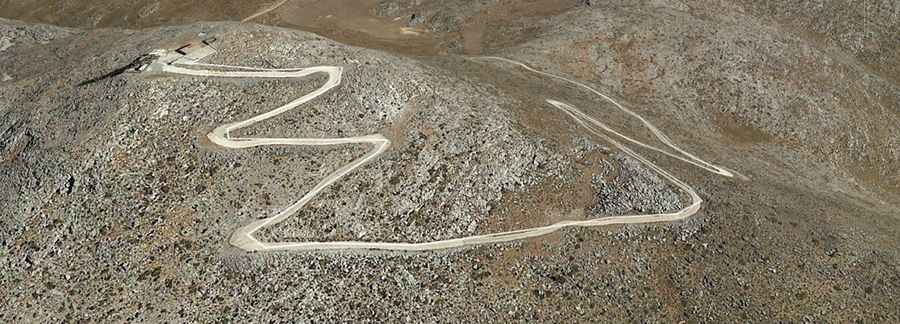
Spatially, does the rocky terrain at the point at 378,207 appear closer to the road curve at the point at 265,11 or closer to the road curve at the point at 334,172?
the road curve at the point at 334,172

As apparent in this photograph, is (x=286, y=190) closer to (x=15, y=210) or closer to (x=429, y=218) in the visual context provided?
(x=429, y=218)

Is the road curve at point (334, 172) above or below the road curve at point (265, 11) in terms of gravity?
below

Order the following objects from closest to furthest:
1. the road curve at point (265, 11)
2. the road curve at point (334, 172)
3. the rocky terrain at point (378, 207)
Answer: the rocky terrain at point (378, 207) < the road curve at point (334, 172) < the road curve at point (265, 11)

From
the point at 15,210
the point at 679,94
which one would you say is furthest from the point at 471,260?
the point at 679,94

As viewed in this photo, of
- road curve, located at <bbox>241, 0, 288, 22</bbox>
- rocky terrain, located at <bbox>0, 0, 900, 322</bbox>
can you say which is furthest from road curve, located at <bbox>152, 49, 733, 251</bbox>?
road curve, located at <bbox>241, 0, 288, 22</bbox>

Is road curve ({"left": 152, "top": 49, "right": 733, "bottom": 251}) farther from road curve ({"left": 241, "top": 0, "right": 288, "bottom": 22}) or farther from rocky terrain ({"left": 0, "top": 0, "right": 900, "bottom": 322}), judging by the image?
road curve ({"left": 241, "top": 0, "right": 288, "bottom": 22})

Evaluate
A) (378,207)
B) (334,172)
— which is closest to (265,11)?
(334,172)

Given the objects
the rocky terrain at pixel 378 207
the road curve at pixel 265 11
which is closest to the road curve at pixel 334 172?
the rocky terrain at pixel 378 207
